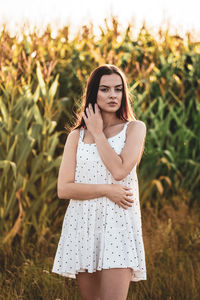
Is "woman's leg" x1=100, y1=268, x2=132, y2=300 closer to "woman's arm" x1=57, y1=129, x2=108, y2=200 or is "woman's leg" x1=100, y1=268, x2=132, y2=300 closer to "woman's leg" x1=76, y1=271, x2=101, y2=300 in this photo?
"woman's leg" x1=76, y1=271, x2=101, y2=300

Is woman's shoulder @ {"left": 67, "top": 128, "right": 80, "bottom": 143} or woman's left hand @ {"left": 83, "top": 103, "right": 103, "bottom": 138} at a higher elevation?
woman's left hand @ {"left": 83, "top": 103, "right": 103, "bottom": 138}

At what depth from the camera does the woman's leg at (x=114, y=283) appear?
239cm

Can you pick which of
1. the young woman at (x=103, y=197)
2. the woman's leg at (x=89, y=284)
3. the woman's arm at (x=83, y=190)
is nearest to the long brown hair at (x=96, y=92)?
the young woman at (x=103, y=197)

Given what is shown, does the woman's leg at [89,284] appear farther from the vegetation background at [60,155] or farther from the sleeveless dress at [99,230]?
the vegetation background at [60,155]

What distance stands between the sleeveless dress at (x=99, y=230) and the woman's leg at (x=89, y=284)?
0.05 metres

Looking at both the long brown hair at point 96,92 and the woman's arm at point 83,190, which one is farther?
the long brown hair at point 96,92

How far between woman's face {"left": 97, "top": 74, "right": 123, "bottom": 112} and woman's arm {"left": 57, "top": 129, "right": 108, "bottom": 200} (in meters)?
0.21

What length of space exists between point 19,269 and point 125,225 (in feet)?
5.48

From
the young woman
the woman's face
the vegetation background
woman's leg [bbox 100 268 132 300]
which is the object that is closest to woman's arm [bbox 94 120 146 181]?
the young woman

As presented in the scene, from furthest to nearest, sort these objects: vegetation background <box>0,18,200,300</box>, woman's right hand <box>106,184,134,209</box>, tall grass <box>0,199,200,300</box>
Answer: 1. vegetation background <box>0,18,200,300</box>
2. tall grass <box>0,199,200,300</box>
3. woman's right hand <box>106,184,134,209</box>

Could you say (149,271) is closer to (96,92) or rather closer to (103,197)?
(103,197)

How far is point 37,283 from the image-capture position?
3.57 metres

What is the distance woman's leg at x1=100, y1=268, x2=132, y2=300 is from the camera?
239 centimetres

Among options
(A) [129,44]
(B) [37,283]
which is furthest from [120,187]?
(A) [129,44]
